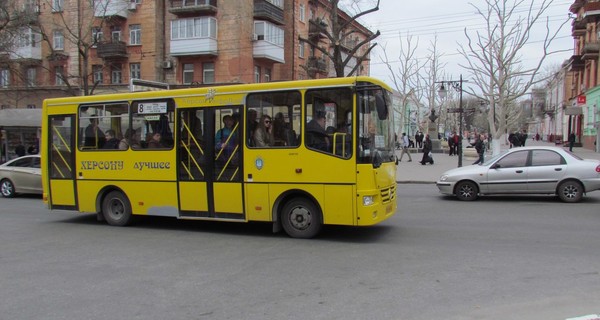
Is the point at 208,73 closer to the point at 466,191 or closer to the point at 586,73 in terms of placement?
the point at 466,191

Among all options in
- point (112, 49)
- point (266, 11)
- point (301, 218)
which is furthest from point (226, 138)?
point (112, 49)

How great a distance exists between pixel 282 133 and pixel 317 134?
68 centimetres

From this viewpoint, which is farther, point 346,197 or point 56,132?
point 56,132

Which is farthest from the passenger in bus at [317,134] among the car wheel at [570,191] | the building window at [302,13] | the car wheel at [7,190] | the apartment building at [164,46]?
the building window at [302,13]

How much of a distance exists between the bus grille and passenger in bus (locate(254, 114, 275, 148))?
7.07 feet

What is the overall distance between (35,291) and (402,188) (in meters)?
13.4

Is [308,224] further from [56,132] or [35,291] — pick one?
[56,132]

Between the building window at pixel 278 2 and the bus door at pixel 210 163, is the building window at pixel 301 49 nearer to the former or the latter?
the building window at pixel 278 2

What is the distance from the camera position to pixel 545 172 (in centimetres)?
1240

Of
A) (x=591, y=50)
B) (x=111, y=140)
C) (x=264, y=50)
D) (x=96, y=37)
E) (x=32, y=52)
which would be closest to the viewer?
(x=111, y=140)

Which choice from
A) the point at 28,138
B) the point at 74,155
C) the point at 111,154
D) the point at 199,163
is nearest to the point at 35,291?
the point at 199,163

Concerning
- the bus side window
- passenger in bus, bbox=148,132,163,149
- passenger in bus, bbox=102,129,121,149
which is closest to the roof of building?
the bus side window

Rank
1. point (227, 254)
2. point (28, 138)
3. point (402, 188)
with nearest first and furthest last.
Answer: point (227, 254), point (402, 188), point (28, 138)

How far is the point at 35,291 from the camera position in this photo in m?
5.61
